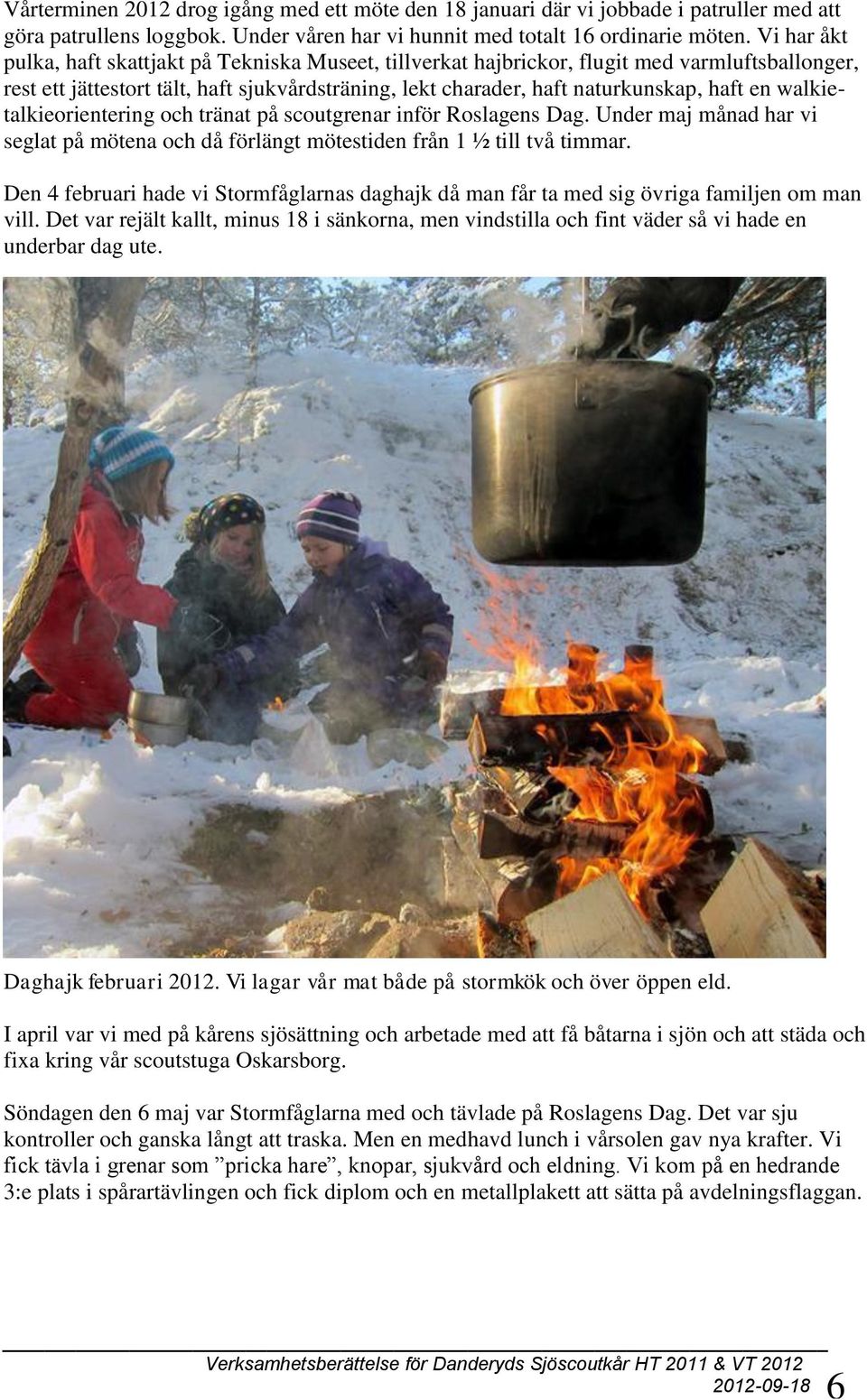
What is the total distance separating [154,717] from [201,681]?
29.4 inches

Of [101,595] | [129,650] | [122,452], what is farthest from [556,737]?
[129,650]

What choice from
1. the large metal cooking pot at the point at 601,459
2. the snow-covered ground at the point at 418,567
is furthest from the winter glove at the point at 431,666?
the large metal cooking pot at the point at 601,459

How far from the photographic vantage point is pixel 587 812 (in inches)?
118

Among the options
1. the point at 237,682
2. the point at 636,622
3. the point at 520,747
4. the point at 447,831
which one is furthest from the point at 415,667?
the point at 636,622

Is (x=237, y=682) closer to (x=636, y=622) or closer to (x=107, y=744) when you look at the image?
(x=107, y=744)

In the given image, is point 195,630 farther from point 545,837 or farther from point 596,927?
point 596,927

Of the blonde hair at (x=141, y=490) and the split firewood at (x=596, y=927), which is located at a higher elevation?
the blonde hair at (x=141, y=490)

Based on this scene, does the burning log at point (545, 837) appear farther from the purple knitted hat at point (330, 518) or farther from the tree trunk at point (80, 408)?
the purple knitted hat at point (330, 518)

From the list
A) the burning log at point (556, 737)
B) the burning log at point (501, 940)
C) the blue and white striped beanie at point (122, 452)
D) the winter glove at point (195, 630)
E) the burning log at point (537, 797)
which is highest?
the blue and white striped beanie at point (122, 452)

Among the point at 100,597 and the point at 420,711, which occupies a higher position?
the point at 100,597

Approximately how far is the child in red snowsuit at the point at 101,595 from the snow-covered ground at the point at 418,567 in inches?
13.7

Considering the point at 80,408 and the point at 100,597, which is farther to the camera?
the point at 100,597

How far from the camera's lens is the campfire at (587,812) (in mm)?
2557

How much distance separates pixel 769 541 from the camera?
1059 cm
